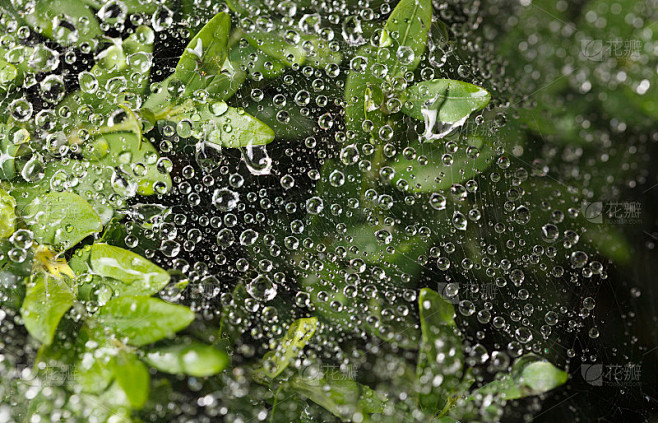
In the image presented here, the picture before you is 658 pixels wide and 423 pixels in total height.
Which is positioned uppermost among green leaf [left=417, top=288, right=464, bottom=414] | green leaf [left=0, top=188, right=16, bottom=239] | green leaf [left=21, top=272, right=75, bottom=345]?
green leaf [left=0, top=188, right=16, bottom=239]

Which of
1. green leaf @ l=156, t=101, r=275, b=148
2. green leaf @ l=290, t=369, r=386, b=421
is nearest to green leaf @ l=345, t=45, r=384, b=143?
green leaf @ l=156, t=101, r=275, b=148

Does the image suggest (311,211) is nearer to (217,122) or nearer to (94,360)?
(217,122)

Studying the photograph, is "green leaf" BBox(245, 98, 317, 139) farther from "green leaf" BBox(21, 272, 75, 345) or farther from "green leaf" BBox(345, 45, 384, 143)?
"green leaf" BBox(21, 272, 75, 345)

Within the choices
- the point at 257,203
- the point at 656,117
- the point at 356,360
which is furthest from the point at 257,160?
the point at 656,117

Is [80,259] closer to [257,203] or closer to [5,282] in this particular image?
[5,282]

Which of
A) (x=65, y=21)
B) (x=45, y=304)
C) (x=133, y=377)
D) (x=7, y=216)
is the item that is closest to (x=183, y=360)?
(x=133, y=377)
